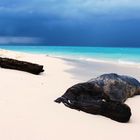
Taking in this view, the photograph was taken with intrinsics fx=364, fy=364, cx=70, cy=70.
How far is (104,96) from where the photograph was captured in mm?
6438

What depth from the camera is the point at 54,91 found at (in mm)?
6805

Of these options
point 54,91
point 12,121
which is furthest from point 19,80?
point 12,121

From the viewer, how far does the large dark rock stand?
507 cm

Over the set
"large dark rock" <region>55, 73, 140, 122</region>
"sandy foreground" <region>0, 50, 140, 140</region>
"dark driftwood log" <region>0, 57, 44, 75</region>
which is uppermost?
"dark driftwood log" <region>0, 57, 44, 75</region>

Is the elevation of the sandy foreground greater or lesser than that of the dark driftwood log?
lesser

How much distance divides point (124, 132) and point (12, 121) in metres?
1.40

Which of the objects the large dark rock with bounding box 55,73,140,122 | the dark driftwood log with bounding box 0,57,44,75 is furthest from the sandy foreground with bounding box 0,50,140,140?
the dark driftwood log with bounding box 0,57,44,75

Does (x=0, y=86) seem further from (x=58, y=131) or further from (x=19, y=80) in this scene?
(x=58, y=131)

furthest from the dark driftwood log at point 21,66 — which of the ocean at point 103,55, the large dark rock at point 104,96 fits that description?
the ocean at point 103,55

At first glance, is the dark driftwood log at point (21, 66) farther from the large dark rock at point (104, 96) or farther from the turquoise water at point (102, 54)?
the turquoise water at point (102, 54)

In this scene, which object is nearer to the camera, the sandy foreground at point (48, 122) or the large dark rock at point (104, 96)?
the sandy foreground at point (48, 122)

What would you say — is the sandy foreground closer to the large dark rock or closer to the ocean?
the large dark rock

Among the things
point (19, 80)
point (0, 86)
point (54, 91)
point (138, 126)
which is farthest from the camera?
point (19, 80)

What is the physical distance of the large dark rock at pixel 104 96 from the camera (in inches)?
200
